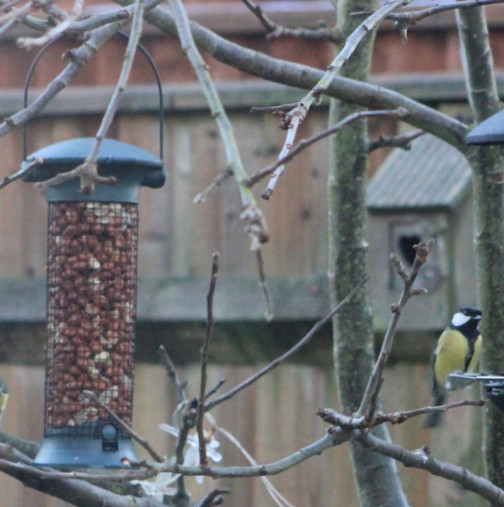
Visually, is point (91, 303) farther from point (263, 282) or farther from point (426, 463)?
point (263, 282)

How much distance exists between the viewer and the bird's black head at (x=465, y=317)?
3.75 metres

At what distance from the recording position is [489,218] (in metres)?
3.28

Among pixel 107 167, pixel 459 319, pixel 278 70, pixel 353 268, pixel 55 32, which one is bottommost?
pixel 459 319

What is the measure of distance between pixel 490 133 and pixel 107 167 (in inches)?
53.8

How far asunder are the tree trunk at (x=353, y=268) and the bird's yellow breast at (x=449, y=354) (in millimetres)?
571

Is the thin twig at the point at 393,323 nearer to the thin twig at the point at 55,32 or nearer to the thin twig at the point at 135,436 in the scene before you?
the thin twig at the point at 135,436

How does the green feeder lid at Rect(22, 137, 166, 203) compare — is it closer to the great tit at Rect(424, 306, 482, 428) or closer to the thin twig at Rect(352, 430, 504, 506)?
the great tit at Rect(424, 306, 482, 428)

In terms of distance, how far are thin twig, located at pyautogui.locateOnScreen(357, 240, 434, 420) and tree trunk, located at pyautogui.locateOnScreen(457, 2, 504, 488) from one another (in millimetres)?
977

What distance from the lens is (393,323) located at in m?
2.18

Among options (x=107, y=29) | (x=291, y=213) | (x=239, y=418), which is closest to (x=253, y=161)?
(x=291, y=213)

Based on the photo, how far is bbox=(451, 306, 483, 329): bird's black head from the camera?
375 centimetres

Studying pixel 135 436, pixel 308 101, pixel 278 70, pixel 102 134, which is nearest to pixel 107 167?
pixel 278 70

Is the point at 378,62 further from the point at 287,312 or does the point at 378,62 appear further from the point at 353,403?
the point at 353,403

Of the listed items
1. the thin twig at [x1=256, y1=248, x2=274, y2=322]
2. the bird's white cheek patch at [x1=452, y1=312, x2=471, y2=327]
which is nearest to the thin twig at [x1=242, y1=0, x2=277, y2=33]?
the bird's white cheek patch at [x1=452, y1=312, x2=471, y2=327]
